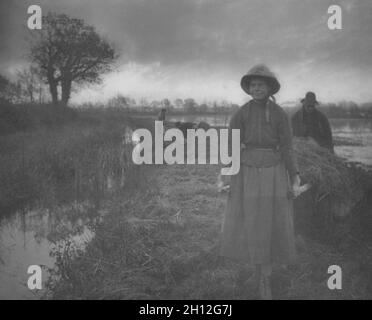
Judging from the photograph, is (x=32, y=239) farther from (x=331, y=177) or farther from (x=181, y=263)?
(x=331, y=177)

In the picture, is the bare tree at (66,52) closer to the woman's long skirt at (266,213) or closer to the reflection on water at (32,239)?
the reflection on water at (32,239)

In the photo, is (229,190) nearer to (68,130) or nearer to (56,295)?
(56,295)

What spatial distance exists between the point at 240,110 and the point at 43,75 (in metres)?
7.53

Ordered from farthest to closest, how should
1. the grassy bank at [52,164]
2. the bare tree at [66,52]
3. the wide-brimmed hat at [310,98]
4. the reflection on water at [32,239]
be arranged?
1. the bare tree at [66,52]
2. the grassy bank at [52,164]
3. the wide-brimmed hat at [310,98]
4. the reflection on water at [32,239]

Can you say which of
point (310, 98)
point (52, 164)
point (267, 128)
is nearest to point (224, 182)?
point (267, 128)

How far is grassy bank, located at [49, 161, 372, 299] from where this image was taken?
309 cm

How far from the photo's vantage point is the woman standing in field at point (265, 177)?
284 centimetres

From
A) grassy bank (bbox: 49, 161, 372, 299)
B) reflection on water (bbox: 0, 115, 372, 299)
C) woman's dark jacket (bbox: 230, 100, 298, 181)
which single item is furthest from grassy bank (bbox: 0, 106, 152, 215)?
woman's dark jacket (bbox: 230, 100, 298, 181)

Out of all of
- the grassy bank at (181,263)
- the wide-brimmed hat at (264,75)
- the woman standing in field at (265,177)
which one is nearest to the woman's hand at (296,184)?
the woman standing in field at (265,177)

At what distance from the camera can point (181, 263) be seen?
349cm

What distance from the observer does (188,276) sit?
335 centimetres

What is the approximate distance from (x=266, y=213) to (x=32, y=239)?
320 centimetres

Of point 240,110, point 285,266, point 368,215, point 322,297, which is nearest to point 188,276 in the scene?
point 285,266

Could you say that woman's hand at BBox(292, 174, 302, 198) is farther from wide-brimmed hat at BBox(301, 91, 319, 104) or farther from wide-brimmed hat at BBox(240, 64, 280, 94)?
wide-brimmed hat at BBox(301, 91, 319, 104)
